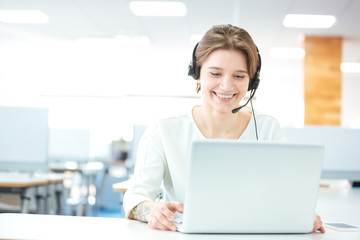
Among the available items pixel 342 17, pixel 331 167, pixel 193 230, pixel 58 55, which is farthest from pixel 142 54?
pixel 193 230

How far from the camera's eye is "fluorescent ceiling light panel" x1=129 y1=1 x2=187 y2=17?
4738 millimetres

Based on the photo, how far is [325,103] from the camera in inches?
232

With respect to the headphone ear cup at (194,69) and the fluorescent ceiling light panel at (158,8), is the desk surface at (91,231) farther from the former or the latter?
the fluorescent ceiling light panel at (158,8)

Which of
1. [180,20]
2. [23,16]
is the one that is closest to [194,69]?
[180,20]

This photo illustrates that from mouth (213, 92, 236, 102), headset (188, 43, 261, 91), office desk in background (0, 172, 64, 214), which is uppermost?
headset (188, 43, 261, 91)

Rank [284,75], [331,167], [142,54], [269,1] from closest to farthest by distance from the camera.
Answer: [331,167] < [269,1] < [142,54] < [284,75]

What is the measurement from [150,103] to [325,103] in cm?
578

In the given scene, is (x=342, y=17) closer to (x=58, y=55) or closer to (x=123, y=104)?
Answer: (x=58, y=55)

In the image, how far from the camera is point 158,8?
4.91 m

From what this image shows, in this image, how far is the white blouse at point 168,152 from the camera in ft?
3.86

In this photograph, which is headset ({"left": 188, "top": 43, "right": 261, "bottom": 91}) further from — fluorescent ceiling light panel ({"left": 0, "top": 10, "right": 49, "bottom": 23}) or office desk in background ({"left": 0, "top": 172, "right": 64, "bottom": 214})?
fluorescent ceiling light panel ({"left": 0, "top": 10, "right": 49, "bottom": 23})

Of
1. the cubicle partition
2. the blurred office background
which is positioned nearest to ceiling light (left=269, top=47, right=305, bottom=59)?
the blurred office background

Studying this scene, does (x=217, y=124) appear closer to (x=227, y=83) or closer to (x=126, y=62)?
(x=227, y=83)

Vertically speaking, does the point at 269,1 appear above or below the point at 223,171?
above
